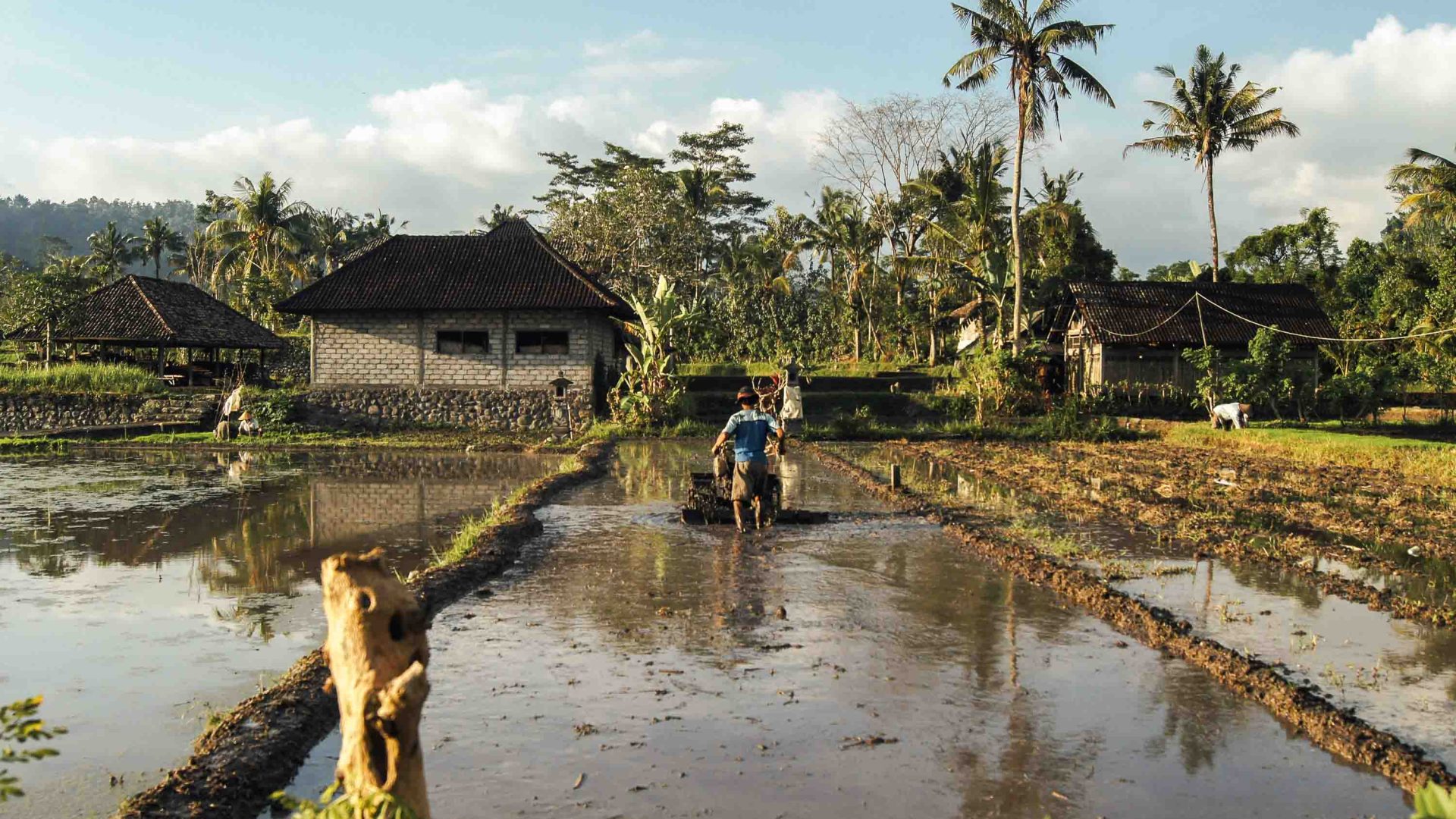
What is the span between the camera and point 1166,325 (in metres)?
29.9

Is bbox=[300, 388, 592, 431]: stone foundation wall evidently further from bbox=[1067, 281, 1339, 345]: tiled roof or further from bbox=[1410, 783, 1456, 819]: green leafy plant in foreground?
bbox=[1410, 783, 1456, 819]: green leafy plant in foreground

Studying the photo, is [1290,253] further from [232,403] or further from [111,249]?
[111,249]

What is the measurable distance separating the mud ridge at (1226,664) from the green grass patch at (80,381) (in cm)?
2310

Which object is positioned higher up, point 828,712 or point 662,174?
point 662,174

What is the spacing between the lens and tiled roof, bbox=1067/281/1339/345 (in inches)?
1164

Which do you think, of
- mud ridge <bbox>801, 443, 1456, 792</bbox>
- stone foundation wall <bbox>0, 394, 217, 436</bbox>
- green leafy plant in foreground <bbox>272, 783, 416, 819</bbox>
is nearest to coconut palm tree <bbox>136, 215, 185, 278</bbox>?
stone foundation wall <bbox>0, 394, 217, 436</bbox>

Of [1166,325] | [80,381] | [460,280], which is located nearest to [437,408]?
[460,280]

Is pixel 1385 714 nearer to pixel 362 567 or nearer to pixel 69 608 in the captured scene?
pixel 362 567

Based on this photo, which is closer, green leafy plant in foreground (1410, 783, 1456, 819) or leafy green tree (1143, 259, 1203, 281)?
green leafy plant in foreground (1410, 783, 1456, 819)

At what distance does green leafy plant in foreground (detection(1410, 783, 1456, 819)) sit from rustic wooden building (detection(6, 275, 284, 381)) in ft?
102

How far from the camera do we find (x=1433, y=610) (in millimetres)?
7398

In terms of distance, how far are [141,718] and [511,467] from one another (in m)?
13.5

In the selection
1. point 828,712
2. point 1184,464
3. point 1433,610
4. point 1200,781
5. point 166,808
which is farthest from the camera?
point 1184,464

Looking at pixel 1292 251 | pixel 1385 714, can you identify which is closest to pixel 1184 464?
pixel 1385 714
